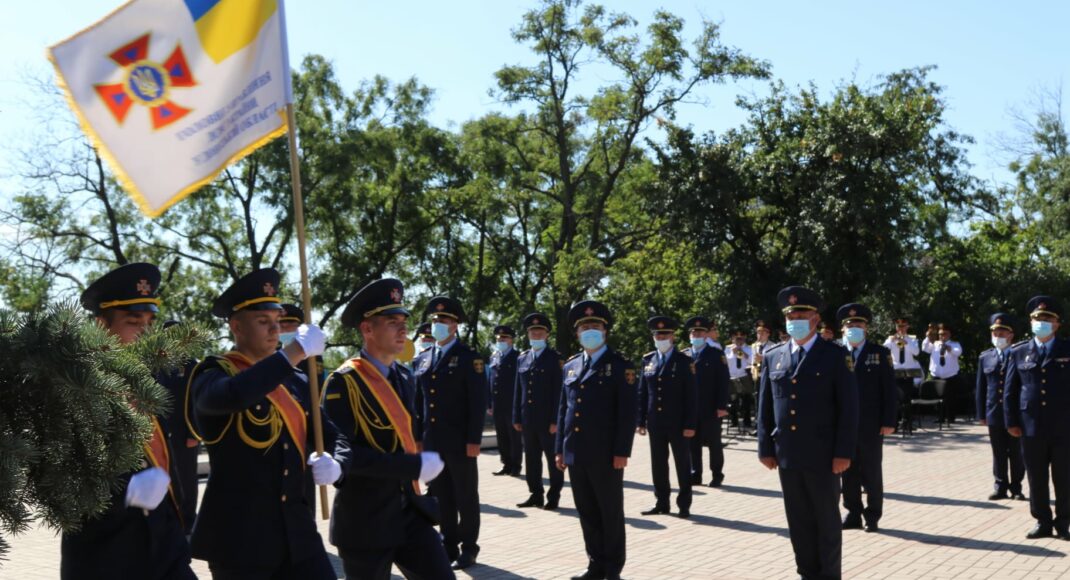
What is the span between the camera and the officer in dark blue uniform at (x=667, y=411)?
42.0ft

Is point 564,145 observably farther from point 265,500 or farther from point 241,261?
point 265,500

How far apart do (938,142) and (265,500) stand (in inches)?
1142

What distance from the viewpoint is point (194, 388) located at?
5031mm

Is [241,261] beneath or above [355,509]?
above

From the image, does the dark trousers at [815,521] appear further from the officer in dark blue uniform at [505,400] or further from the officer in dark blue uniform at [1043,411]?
the officer in dark blue uniform at [505,400]

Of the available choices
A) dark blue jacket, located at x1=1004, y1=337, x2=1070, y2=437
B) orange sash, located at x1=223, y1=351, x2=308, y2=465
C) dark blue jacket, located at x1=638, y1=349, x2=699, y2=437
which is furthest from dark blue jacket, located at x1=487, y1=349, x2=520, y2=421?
orange sash, located at x1=223, y1=351, x2=308, y2=465

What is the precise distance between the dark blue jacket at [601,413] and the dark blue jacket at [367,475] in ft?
11.0

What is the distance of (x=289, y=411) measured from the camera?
5.24m

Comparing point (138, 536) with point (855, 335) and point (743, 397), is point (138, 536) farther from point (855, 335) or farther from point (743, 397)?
point (743, 397)

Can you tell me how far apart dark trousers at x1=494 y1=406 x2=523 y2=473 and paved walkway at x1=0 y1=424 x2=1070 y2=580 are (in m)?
0.82

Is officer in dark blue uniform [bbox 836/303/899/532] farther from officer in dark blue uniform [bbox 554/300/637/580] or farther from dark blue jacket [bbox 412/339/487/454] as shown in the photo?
dark blue jacket [bbox 412/339/487/454]

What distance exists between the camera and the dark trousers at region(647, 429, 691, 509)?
12.5 m

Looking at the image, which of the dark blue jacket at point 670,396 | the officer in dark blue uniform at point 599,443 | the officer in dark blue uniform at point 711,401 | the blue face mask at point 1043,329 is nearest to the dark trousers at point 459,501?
the officer in dark blue uniform at point 599,443

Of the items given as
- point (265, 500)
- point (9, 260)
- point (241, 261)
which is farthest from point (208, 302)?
point (265, 500)
